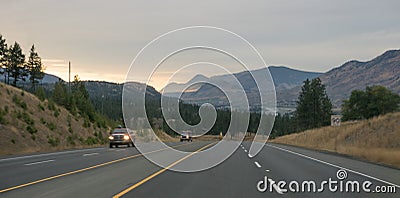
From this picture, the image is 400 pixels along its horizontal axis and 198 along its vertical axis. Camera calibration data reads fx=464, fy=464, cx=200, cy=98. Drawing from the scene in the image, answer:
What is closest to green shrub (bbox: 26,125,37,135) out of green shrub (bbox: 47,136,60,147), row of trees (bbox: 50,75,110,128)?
green shrub (bbox: 47,136,60,147)

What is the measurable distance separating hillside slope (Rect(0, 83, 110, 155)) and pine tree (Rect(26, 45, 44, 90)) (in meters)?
67.8

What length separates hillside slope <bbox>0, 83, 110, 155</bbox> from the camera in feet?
131

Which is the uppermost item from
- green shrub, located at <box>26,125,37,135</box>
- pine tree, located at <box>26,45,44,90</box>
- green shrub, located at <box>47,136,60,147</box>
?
pine tree, located at <box>26,45,44,90</box>

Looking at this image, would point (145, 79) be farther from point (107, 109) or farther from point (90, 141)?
point (107, 109)

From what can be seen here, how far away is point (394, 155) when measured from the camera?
83.3 feet

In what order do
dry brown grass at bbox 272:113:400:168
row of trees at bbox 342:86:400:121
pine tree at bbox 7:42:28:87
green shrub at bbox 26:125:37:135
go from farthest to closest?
pine tree at bbox 7:42:28:87
row of trees at bbox 342:86:400:121
green shrub at bbox 26:125:37:135
dry brown grass at bbox 272:113:400:168

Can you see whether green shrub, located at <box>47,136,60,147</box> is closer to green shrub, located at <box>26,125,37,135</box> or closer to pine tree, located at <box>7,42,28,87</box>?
green shrub, located at <box>26,125,37,135</box>

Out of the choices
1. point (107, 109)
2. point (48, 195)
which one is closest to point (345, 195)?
point (48, 195)

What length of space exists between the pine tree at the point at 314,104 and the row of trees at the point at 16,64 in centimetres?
6864

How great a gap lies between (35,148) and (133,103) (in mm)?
29466

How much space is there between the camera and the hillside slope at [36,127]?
39906mm

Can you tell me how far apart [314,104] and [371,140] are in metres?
67.3

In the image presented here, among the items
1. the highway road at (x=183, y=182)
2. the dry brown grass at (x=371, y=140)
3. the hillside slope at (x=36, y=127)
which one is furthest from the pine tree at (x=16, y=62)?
the highway road at (x=183, y=182)

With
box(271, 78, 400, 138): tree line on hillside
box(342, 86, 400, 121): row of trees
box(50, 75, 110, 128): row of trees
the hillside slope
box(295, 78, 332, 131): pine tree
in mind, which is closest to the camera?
the hillside slope
